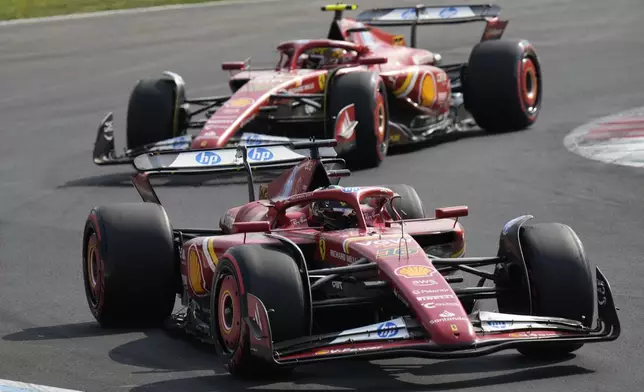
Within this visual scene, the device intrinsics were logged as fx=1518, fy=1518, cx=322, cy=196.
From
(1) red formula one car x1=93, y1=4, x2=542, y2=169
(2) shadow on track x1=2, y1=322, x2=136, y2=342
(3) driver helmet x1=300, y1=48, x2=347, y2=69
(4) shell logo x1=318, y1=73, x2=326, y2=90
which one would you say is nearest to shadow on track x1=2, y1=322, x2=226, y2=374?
(2) shadow on track x1=2, y1=322, x2=136, y2=342

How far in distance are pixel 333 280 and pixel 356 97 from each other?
828 cm

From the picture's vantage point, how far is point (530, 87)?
20.4m

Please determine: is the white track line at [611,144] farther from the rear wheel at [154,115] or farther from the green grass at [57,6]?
the green grass at [57,6]

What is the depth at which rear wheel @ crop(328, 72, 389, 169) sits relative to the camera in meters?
17.4

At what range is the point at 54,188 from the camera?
687 inches

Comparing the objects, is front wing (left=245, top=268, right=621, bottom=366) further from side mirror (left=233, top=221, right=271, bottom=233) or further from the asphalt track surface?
side mirror (left=233, top=221, right=271, bottom=233)

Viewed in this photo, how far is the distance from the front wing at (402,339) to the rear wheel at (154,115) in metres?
9.79

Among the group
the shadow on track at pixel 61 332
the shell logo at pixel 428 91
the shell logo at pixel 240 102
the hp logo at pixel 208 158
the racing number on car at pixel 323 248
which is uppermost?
the hp logo at pixel 208 158

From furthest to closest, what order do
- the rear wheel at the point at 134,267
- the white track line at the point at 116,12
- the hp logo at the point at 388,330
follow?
the white track line at the point at 116,12 → the rear wheel at the point at 134,267 → the hp logo at the point at 388,330

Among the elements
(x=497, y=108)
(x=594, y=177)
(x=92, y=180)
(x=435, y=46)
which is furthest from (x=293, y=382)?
(x=435, y=46)

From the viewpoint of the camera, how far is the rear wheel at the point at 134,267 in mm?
10297

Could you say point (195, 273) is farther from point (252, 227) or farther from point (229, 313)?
point (229, 313)

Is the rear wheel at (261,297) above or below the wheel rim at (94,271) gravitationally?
above

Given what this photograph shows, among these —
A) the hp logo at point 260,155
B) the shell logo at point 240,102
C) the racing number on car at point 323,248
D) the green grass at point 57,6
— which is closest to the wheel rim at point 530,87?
the shell logo at point 240,102
